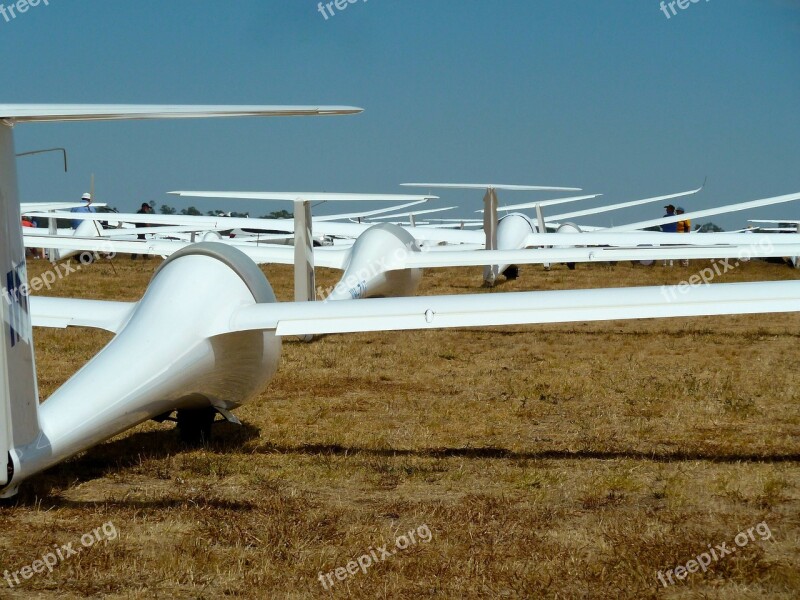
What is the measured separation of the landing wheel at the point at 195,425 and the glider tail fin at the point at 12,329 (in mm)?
2395

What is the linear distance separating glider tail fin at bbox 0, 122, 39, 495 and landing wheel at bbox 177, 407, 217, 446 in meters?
2.40

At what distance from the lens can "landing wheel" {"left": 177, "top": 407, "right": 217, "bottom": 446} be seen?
23.2ft

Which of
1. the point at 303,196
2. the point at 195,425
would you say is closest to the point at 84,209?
the point at 303,196

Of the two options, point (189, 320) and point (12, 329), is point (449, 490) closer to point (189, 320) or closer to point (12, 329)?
point (189, 320)

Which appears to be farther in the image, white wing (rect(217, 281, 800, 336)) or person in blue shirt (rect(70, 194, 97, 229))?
person in blue shirt (rect(70, 194, 97, 229))

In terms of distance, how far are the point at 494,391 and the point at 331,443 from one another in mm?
2704

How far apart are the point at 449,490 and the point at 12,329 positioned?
280cm

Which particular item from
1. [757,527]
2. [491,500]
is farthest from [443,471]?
[757,527]

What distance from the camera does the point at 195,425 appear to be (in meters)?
7.15

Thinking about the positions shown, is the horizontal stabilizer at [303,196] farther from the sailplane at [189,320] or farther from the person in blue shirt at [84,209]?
the person in blue shirt at [84,209]

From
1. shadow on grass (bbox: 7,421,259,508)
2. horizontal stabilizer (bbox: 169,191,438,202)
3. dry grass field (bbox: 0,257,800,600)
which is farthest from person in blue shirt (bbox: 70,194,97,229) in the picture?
shadow on grass (bbox: 7,421,259,508)

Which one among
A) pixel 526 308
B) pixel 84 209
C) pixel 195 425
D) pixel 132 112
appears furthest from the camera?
pixel 84 209

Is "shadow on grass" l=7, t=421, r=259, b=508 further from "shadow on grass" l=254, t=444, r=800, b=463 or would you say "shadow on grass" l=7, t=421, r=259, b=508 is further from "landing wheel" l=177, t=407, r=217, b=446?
"shadow on grass" l=254, t=444, r=800, b=463

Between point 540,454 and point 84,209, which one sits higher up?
point 84,209
